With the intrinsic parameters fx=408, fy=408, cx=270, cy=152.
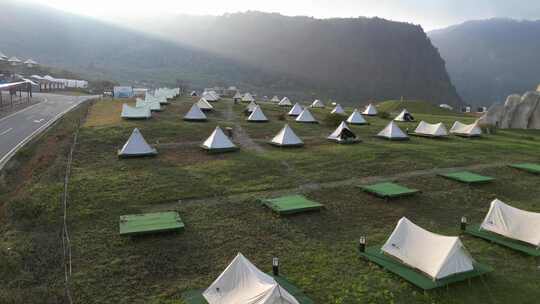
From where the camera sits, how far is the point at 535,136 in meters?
51.6

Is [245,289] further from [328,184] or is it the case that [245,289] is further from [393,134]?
[393,134]

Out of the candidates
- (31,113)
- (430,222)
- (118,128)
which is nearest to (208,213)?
(430,222)

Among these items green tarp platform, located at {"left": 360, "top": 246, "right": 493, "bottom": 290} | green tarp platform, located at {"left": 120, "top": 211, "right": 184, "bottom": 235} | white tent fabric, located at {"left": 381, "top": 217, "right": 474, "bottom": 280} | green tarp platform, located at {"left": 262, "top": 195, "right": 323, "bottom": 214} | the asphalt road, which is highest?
white tent fabric, located at {"left": 381, "top": 217, "right": 474, "bottom": 280}

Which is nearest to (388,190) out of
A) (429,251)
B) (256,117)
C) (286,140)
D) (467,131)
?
(429,251)

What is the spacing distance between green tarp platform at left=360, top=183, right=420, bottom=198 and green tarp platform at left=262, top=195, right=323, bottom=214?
4533 mm

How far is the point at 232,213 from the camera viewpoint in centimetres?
2314

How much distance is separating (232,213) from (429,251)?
35.6ft

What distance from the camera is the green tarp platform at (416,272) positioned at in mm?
15428

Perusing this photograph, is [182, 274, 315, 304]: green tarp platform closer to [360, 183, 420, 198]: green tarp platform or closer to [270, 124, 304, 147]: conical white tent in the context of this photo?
[360, 183, 420, 198]: green tarp platform

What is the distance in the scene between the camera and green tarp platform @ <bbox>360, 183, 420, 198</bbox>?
84.7 feet

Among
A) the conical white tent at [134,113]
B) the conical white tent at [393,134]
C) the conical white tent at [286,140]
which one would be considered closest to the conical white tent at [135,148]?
the conical white tent at [286,140]

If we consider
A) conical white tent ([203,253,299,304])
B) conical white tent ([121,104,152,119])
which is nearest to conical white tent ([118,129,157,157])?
conical white tent ([121,104,152,119])

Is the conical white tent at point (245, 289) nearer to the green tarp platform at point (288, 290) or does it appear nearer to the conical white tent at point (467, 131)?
the green tarp platform at point (288, 290)

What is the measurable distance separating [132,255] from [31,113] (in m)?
47.2
